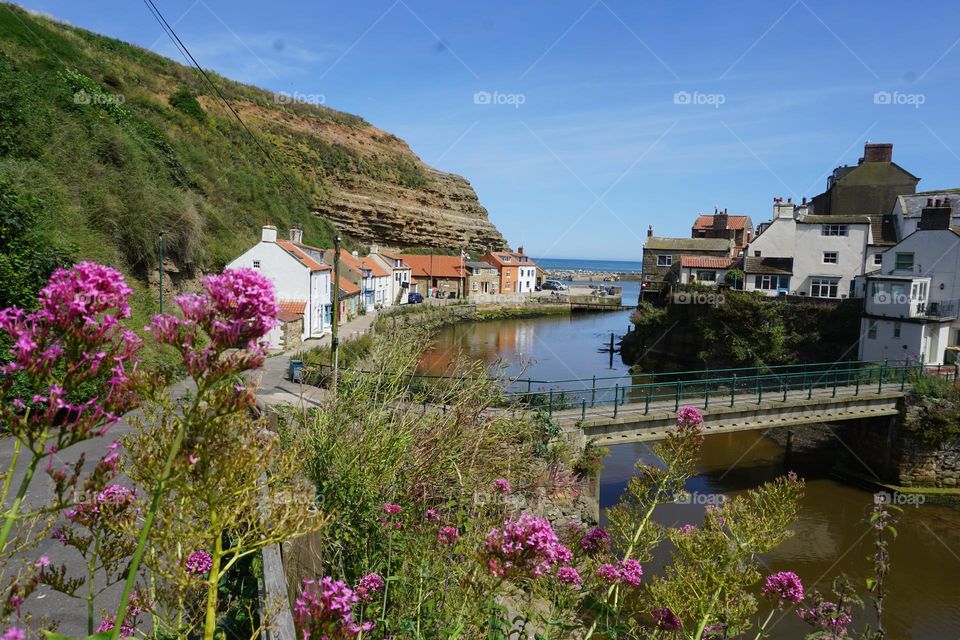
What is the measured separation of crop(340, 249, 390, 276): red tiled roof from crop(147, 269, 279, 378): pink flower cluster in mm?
47422

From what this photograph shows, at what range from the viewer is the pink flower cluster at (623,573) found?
4.07m

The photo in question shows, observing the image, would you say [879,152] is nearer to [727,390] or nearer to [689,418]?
[727,390]

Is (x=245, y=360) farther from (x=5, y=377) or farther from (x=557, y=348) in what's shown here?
(x=557, y=348)

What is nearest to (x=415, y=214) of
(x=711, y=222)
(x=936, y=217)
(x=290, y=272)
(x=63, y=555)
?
(x=711, y=222)

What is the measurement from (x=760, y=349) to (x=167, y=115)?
4623cm

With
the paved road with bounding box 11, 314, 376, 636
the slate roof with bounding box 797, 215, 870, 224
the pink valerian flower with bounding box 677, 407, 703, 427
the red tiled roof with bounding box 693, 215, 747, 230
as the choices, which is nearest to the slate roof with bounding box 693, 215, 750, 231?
the red tiled roof with bounding box 693, 215, 747, 230

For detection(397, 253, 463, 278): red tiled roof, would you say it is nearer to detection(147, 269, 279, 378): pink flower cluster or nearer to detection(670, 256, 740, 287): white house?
detection(670, 256, 740, 287): white house

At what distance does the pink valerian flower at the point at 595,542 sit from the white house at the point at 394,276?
55.4m

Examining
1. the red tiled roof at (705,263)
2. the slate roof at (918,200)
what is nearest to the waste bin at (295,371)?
the red tiled roof at (705,263)

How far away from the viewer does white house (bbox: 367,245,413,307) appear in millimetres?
60438

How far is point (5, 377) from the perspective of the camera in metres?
1.98

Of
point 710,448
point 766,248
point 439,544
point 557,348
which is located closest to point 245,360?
point 439,544

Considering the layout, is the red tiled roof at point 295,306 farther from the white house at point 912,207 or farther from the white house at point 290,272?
the white house at point 912,207

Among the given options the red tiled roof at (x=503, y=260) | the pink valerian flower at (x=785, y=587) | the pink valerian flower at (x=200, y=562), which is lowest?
the pink valerian flower at (x=785, y=587)
